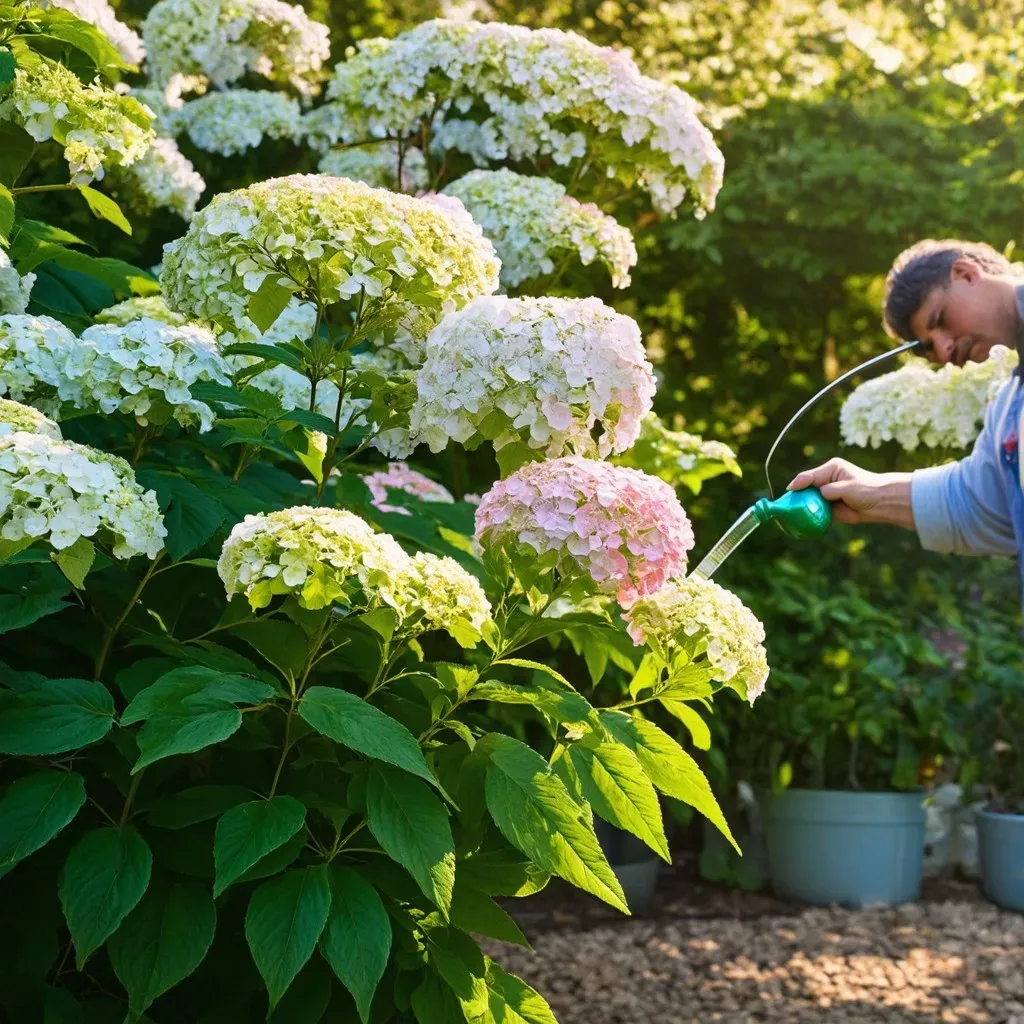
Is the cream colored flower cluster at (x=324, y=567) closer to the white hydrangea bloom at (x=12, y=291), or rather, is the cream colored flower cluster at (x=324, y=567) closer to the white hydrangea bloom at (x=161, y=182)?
the white hydrangea bloom at (x=12, y=291)

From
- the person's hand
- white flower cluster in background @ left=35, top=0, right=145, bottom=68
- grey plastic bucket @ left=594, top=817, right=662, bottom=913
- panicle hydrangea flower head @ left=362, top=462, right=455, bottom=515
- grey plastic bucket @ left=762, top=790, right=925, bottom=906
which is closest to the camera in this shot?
white flower cluster in background @ left=35, top=0, right=145, bottom=68

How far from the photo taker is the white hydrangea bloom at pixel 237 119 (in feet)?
10.5

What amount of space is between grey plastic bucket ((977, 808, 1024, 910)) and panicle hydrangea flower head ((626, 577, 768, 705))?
284cm

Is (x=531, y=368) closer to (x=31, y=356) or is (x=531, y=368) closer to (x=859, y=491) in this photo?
(x=31, y=356)

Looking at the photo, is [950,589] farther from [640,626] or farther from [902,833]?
[640,626]

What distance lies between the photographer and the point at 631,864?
4.09 metres

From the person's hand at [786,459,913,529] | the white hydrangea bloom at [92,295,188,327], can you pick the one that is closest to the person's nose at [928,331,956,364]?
the person's hand at [786,459,913,529]

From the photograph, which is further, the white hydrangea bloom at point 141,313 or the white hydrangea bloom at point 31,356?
the white hydrangea bloom at point 141,313

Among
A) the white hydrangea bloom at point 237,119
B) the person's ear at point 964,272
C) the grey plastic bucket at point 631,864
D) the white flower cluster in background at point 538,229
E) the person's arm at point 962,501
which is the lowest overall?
the grey plastic bucket at point 631,864

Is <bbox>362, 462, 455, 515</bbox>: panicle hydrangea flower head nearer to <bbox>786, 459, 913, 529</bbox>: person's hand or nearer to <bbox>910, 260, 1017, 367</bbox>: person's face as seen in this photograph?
<bbox>786, 459, 913, 529</bbox>: person's hand

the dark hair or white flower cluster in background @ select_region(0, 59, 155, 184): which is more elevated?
the dark hair

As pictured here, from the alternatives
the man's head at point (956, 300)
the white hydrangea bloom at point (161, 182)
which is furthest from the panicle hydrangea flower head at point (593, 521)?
the white hydrangea bloom at point (161, 182)

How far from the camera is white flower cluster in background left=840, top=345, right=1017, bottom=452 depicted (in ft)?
11.0

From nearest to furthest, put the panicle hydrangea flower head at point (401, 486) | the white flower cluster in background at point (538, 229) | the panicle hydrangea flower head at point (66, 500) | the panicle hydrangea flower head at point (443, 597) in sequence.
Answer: the panicle hydrangea flower head at point (66, 500)
the panicle hydrangea flower head at point (443, 597)
the panicle hydrangea flower head at point (401, 486)
the white flower cluster in background at point (538, 229)
